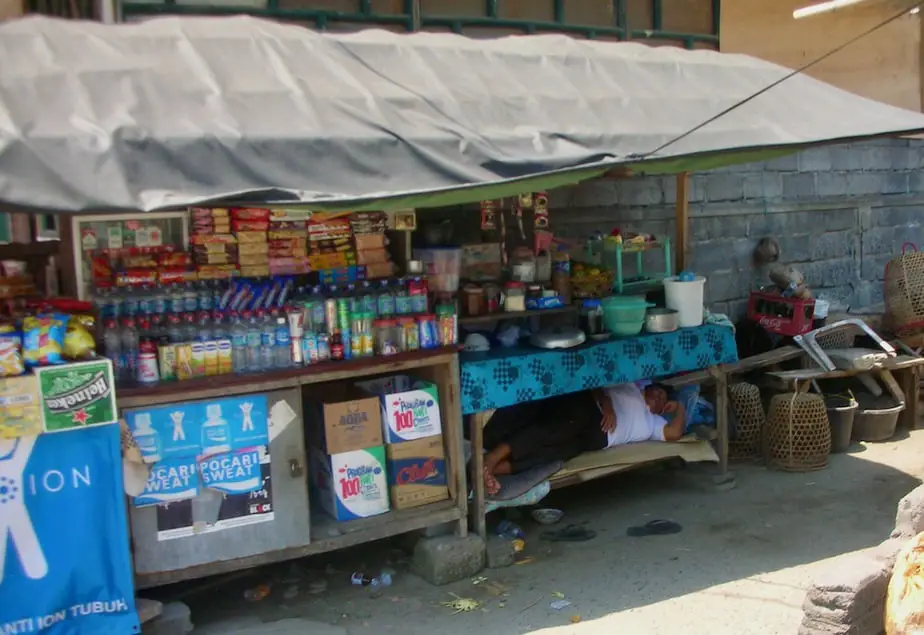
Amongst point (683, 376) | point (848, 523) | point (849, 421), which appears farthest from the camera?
point (849, 421)

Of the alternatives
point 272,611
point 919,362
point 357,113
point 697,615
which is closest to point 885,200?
point 919,362

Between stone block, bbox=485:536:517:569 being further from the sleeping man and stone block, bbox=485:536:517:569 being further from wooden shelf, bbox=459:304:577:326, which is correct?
wooden shelf, bbox=459:304:577:326

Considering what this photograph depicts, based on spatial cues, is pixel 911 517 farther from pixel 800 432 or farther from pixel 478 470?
pixel 800 432

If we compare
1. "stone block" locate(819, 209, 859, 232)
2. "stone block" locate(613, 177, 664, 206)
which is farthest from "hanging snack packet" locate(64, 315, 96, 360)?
"stone block" locate(819, 209, 859, 232)

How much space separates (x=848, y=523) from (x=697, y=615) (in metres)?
1.79

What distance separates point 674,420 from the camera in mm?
6426

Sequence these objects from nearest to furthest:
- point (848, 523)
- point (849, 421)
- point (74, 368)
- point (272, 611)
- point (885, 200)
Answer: point (74, 368), point (272, 611), point (848, 523), point (849, 421), point (885, 200)

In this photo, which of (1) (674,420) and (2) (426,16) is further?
(2) (426,16)

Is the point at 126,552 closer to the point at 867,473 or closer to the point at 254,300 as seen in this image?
the point at 254,300

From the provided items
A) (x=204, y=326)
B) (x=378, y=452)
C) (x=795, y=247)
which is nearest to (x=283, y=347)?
(x=204, y=326)

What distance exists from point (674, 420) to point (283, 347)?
298 cm

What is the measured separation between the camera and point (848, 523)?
5918 millimetres

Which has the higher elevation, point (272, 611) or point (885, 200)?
point (885, 200)

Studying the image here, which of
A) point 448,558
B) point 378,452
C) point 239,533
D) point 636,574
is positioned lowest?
point 636,574
